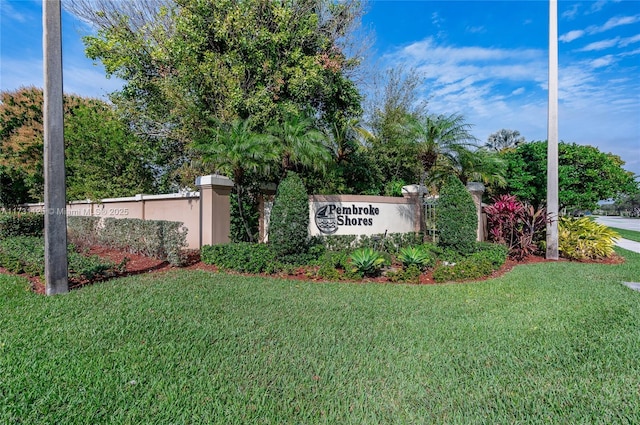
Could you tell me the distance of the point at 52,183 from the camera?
548cm

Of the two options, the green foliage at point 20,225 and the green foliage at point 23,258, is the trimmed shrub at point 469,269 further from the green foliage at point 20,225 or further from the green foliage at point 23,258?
the green foliage at point 20,225

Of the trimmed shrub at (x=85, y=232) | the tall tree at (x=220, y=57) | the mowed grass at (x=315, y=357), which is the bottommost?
the mowed grass at (x=315, y=357)

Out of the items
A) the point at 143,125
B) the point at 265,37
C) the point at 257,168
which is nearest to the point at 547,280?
the point at 257,168

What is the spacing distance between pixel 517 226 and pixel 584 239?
1929mm

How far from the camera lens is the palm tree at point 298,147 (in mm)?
8398

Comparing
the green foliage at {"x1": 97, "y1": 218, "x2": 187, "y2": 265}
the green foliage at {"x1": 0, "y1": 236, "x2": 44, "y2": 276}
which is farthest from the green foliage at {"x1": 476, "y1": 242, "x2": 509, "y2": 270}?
the green foliage at {"x1": 0, "y1": 236, "x2": 44, "y2": 276}

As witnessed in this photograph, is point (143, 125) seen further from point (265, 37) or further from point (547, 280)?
point (547, 280)

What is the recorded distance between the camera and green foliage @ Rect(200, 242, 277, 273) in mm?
7488

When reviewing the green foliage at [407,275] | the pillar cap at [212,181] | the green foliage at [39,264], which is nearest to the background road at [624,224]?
the green foliage at [407,275]

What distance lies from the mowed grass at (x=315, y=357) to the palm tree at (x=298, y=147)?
392cm

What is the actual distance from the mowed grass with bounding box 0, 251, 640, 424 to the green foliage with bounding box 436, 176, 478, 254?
334 cm

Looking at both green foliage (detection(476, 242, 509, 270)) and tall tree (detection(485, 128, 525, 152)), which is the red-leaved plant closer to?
green foliage (detection(476, 242, 509, 270))

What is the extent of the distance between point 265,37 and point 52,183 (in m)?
7.38

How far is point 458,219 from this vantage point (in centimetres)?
912
